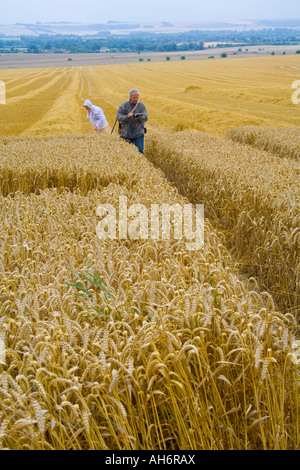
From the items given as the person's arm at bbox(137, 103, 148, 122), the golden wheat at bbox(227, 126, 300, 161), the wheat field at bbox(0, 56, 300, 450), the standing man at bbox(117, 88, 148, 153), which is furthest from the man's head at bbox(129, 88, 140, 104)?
the wheat field at bbox(0, 56, 300, 450)

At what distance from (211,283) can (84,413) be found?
1.31m

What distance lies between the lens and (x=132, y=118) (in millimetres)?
9570

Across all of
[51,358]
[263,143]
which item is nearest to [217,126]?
[263,143]

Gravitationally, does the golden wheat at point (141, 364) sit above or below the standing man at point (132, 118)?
below

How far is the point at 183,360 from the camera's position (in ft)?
6.56

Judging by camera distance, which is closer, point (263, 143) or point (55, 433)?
point (55, 433)

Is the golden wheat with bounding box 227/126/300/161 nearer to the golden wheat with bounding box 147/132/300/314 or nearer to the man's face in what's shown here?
the golden wheat with bounding box 147/132/300/314

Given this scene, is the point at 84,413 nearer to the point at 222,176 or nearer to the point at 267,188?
the point at 267,188

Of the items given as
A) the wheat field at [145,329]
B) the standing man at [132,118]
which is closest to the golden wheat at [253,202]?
the wheat field at [145,329]

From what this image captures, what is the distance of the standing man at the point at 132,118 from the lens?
9.40 metres

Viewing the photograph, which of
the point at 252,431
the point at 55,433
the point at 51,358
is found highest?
the point at 51,358
